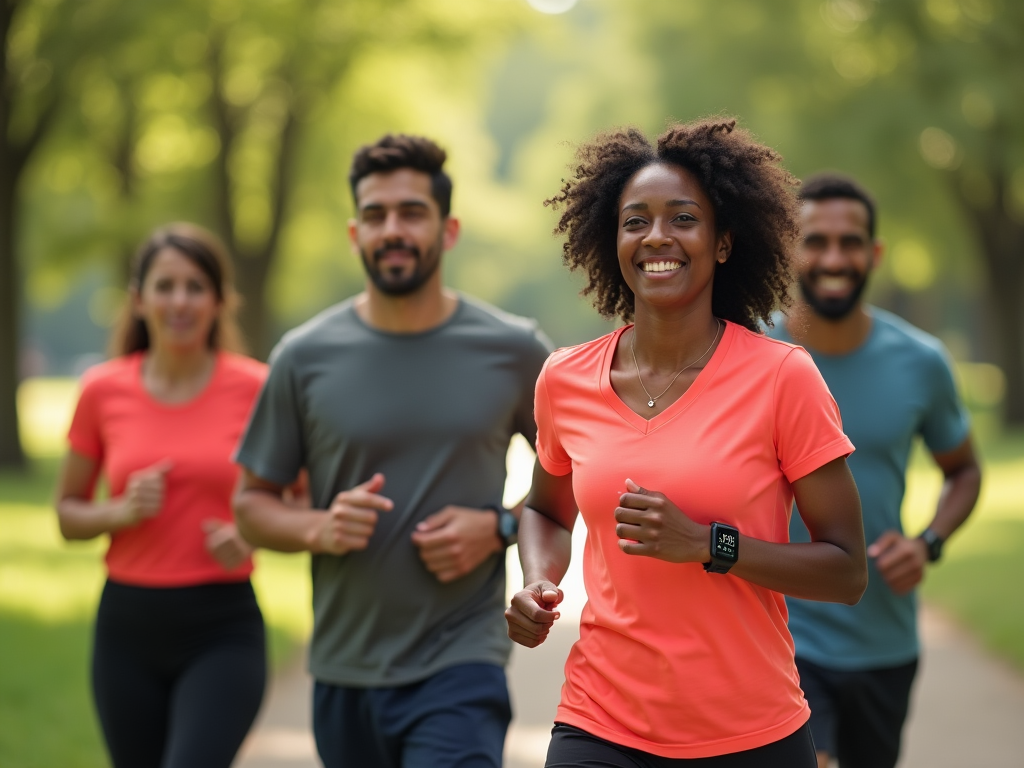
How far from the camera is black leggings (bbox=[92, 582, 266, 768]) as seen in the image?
4.83 meters

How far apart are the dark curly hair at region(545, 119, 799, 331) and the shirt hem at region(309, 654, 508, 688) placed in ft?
4.35

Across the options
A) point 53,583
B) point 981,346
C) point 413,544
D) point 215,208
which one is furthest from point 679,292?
point 981,346

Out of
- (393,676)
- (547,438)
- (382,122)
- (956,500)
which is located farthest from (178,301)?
(382,122)

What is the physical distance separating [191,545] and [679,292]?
2.52 meters

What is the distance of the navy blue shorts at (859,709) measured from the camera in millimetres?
4785

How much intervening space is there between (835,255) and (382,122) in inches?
799

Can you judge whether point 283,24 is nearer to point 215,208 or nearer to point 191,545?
point 215,208

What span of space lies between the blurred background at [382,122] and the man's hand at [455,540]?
6.70 m

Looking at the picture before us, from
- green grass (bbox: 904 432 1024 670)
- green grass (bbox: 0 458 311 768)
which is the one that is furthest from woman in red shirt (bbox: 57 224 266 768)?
green grass (bbox: 904 432 1024 670)

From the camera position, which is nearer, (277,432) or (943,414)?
(277,432)

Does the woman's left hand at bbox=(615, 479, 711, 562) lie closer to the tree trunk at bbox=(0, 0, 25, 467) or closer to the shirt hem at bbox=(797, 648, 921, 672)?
the shirt hem at bbox=(797, 648, 921, 672)

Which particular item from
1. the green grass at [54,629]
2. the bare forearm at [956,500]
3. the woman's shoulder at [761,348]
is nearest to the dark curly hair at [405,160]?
the woman's shoulder at [761,348]

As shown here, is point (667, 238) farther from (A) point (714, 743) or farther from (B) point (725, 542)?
(A) point (714, 743)

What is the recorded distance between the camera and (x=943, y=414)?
201 inches
